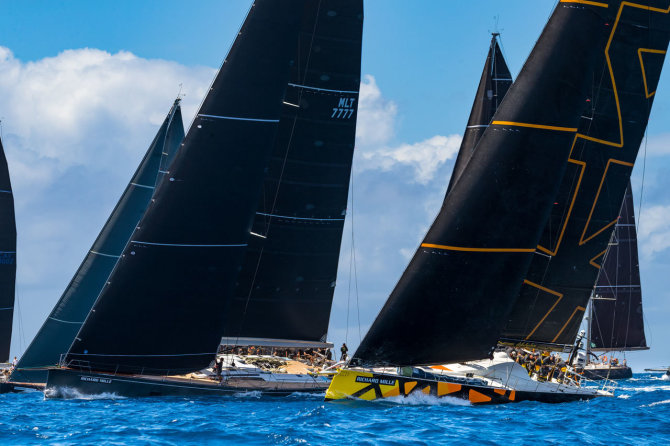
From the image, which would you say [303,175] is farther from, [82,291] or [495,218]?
[82,291]

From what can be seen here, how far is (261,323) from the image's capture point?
103ft

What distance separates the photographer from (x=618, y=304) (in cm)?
6119

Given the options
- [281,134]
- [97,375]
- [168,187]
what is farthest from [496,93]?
[97,375]

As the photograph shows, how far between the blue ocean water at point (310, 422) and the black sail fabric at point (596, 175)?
446 cm

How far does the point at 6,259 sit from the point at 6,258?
0.04 meters

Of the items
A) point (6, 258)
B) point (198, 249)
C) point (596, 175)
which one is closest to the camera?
point (198, 249)

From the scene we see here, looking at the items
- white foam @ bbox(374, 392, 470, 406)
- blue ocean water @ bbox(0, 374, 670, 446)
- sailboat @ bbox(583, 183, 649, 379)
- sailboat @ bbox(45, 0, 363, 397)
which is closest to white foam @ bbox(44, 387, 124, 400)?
sailboat @ bbox(45, 0, 363, 397)

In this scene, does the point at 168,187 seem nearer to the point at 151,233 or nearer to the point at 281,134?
the point at 151,233

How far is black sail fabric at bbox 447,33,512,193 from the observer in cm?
3756

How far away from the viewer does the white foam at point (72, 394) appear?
1041 inches

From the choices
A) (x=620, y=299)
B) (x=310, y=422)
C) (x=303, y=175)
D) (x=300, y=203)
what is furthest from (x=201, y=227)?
(x=620, y=299)

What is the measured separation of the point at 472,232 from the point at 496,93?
13428 mm

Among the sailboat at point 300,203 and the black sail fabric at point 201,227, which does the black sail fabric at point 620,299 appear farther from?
the black sail fabric at point 201,227

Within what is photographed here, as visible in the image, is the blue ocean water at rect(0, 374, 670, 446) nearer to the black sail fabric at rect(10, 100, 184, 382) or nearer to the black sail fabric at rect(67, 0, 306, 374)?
the black sail fabric at rect(67, 0, 306, 374)
